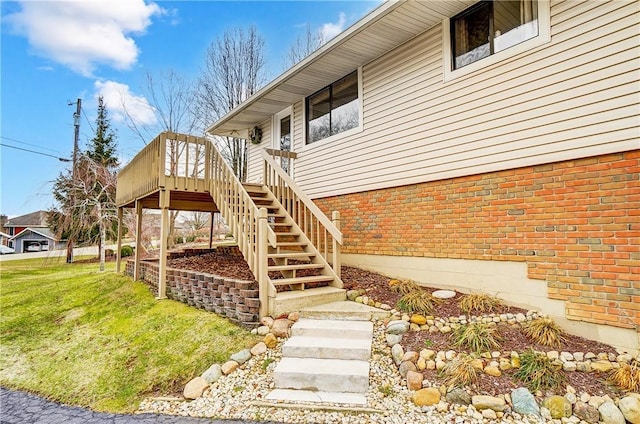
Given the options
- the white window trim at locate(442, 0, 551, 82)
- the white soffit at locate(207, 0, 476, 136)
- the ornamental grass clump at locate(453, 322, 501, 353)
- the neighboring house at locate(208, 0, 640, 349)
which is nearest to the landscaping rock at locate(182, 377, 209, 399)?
the ornamental grass clump at locate(453, 322, 501, 353)

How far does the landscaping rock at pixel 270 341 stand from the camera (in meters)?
4.15

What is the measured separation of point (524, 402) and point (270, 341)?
2787mm

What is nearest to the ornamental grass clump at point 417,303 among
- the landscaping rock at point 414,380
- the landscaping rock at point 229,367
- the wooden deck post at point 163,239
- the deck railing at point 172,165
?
the landscaping rock at point 414,380

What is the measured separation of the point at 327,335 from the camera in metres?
4.20

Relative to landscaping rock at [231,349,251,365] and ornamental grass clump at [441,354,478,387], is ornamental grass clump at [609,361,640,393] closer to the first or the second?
ornamental grass clump at [441,354,478,387]

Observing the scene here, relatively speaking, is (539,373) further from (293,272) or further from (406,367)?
(293,272)

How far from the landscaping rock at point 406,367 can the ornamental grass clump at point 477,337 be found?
0.63m

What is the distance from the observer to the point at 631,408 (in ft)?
8.82

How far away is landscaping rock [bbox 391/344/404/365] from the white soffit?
16.1ft

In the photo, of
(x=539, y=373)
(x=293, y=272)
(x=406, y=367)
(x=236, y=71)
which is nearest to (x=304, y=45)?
(x=236, y=71)

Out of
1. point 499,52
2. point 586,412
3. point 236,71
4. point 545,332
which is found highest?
point 236,71

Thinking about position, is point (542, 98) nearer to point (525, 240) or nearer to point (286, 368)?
point (525, 240)

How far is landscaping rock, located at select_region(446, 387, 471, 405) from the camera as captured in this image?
300 cm

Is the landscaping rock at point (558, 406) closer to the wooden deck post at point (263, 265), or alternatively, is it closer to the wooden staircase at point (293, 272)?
the wooden staircase at point (293, 272)
